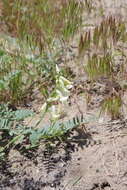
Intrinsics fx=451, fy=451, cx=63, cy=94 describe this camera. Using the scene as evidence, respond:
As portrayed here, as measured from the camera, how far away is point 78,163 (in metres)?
1.67

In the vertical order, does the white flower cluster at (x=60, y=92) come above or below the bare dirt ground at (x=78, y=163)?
above

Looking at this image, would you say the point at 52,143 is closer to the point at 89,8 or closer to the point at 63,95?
the point at 63,95

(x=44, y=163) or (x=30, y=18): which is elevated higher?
(x=30, y=18)

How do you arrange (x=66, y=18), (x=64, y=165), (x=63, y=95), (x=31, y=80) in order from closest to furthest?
(x=63, y=95) → (x=64, y=165) → (x=31, y=80) → (x=66, y=18)

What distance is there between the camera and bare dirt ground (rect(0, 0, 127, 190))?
1612 mm

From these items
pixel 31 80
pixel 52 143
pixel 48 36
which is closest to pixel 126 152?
pixel 52 143

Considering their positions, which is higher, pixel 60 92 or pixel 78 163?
pixel 60 92

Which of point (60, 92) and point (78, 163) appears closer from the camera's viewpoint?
point (60, 92)

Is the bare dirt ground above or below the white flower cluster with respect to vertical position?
below

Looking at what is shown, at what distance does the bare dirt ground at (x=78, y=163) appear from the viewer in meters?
1.61

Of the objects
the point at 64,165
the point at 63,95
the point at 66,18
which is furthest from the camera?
the point at 66,18

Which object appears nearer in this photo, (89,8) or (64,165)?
(64,165)

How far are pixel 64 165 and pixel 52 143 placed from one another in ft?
0.37

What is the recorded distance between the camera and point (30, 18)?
2.35 m
